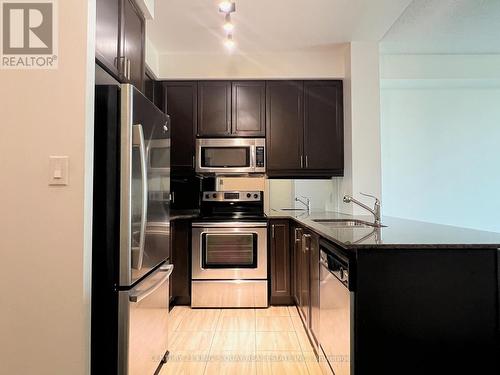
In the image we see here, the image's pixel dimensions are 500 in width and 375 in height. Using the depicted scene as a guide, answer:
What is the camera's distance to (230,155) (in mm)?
3455

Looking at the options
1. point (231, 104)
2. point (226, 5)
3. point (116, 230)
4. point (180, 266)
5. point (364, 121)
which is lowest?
point (180, 266)

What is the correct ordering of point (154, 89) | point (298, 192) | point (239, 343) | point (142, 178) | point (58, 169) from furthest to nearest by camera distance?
1. point (298, 192)
2. point (154, 89)
3. point (239, 343)
4. point (142, 178)
5. point (58, 169)

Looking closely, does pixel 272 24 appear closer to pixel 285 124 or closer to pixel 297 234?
pixel 285 124

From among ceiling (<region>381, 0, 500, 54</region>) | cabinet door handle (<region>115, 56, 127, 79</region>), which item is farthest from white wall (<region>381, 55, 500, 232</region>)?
cabinet door handle (<region>115, 56, 127, 79</region>)

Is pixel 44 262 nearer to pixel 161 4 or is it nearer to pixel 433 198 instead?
pixel 161 4

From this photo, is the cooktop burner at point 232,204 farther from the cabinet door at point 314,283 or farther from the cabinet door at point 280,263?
the cabinet door at point 314,283

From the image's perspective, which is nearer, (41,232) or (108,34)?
(41,232)

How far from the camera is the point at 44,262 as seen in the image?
1.29m

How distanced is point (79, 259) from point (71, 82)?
727 mm

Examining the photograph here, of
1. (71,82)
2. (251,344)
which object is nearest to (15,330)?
(71,82)

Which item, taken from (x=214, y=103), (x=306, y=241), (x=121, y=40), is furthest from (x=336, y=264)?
(x=214, y=103)

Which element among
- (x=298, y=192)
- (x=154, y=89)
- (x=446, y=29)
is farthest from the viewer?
(x=298, y=192)

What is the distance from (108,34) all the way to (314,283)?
78.1 inches

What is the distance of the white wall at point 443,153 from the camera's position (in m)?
3.75
